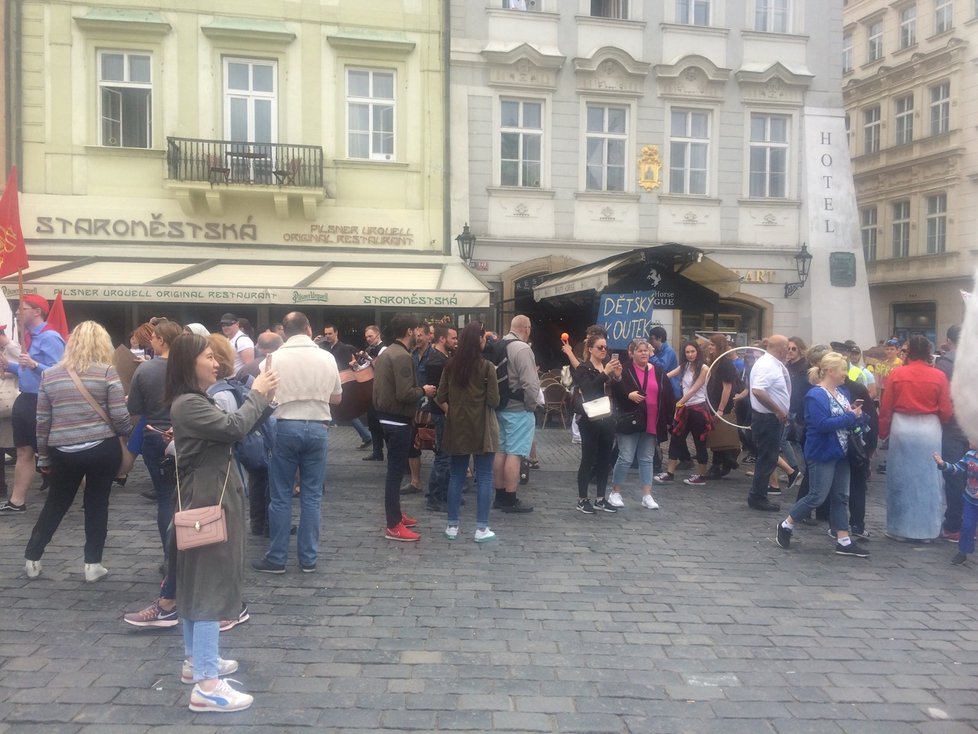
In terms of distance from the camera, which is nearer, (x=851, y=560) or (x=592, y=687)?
(x=592, y=687)

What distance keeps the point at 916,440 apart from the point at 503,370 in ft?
11.9

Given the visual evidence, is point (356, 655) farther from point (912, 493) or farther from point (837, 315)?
point (837, 315)

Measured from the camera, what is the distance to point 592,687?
12.5ft

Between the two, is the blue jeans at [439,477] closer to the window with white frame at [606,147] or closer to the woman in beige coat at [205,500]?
the woman in beige coat at [205,500]

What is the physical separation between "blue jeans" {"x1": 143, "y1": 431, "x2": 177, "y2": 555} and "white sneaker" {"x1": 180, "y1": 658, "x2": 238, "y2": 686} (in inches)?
51.3

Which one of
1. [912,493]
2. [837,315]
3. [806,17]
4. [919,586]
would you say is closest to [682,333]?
[837,315]

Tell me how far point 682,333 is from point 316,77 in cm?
970

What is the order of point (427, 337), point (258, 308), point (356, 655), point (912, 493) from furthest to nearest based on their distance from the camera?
point (258, 308) < point (427, 337) < point (912, 493) < point (356, 655)

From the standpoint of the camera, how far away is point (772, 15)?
698 inches

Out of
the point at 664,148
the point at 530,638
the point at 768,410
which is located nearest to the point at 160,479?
the point at 530,638

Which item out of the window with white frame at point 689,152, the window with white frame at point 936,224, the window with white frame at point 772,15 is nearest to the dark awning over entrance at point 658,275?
the window with white frame at point 689,152

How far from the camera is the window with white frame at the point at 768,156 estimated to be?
17.5 meters

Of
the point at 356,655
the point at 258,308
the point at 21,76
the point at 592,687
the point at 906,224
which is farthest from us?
the point at 906,224

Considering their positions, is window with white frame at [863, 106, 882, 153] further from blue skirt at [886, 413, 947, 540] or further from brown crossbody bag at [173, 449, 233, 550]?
brown crossbody bag at [173, 449, 233, 550]
